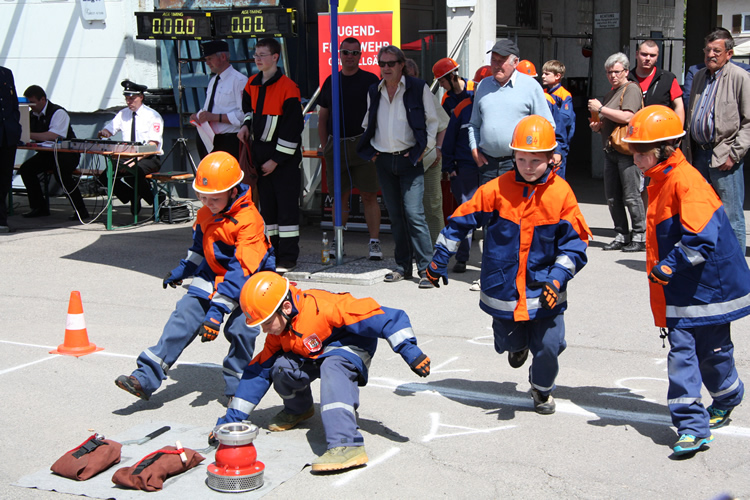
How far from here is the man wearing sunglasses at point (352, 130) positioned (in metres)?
8.96

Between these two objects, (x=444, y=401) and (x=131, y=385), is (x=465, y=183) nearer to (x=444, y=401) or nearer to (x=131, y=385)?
(x=444, y=401)

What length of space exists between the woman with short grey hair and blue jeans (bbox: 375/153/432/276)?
7.39 ft

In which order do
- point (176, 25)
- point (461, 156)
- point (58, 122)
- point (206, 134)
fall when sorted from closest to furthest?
point (461, 156) < point (206, 134) < point (176, 25) < point (58, 122)

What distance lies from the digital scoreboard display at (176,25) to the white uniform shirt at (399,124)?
13.5 feet

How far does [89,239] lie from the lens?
1104cm

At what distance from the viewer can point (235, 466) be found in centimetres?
411

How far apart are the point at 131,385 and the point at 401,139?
389cm

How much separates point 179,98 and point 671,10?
1025 cm

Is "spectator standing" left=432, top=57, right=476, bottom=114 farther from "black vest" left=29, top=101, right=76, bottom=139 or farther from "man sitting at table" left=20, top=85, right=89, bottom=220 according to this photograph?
"black vest" left=29, top=101, right=76, bottom=139

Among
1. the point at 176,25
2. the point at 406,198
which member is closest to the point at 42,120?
the point at 176,25

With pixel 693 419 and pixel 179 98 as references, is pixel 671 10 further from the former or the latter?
pixel 693 419

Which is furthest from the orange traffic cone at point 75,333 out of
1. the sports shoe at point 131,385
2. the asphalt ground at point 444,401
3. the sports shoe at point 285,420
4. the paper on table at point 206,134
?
the paper on table at point 206,134

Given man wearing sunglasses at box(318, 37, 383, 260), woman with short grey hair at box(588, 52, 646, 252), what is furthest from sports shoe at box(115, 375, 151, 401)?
woman with short grey hair at box(588, 52, 646, 252)

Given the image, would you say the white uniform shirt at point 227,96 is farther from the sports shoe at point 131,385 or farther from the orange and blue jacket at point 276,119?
the sports shoe at point 131,385
